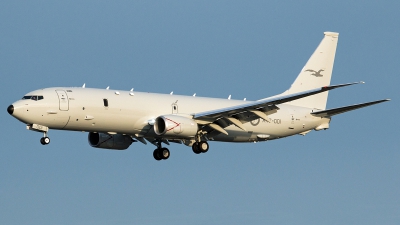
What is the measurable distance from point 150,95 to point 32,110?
9581mm

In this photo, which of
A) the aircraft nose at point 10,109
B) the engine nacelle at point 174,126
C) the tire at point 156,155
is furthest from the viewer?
the tire at point 156,155

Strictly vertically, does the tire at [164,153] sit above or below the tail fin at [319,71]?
below

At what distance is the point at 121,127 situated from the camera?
67750 millimetres

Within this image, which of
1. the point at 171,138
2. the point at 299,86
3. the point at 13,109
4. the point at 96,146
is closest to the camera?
the point at 13,109

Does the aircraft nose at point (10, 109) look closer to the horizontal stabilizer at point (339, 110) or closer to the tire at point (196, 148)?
the tire at point (196, 148)

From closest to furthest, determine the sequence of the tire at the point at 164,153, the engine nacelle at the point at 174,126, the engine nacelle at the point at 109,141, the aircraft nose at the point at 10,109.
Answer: the aircraft nose at the point at 10,109, the engine nacelle at the point at 174,126, the engine nacelle at the point at 109,141, the tire at the point at 164,153

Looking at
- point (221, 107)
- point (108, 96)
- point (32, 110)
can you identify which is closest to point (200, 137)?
point (221, 107)

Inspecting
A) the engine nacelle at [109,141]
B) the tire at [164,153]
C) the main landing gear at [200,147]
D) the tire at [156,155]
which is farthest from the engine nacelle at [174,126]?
the engine nacelle at [109,141]

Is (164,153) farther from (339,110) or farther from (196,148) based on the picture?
(339,110)

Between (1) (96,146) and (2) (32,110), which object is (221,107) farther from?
(2) (32,110)

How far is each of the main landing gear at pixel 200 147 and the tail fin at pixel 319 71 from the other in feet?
38.6

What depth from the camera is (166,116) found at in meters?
68.2

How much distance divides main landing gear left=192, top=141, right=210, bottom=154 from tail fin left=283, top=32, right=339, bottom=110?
464 inches

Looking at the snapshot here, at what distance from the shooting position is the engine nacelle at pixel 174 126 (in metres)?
67.6
